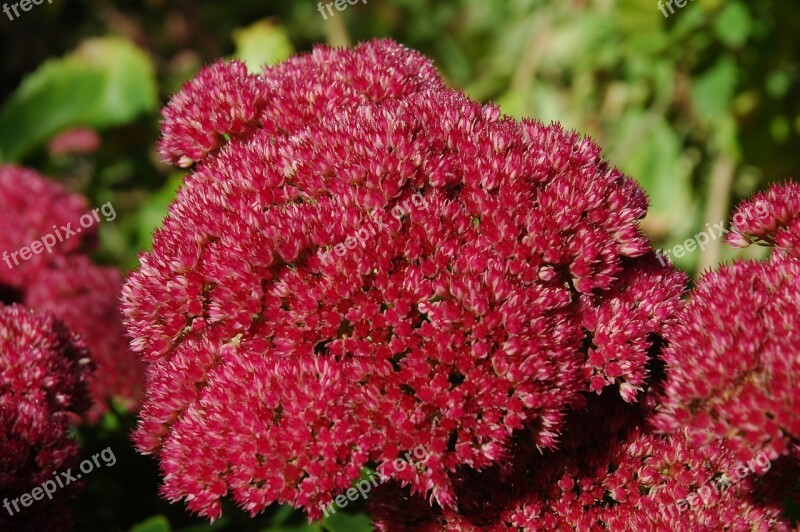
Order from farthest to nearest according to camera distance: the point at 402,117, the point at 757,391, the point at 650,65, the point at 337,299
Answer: the point at 650,65 < the point at 402,117 < the point at 337,299 < the point at 757,391

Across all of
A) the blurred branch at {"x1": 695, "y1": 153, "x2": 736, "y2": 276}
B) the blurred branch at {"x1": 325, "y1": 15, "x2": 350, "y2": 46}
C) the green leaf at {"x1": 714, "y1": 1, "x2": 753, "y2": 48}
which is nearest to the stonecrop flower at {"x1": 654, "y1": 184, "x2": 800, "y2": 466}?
the green leaf at {"x1": 714, "y1": 1, "x2": 753, "y2": 48}

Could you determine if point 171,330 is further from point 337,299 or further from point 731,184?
point 731,184

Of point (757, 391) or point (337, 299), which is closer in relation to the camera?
point (757, 391)

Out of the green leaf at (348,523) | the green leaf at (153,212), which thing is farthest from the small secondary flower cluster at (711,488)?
the green leaf at (153,212)


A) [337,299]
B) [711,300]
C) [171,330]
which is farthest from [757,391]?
[171,330]

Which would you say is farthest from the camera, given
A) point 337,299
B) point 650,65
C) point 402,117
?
point 650,65

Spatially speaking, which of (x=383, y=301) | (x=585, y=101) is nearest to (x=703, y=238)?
(x=585, y=101)

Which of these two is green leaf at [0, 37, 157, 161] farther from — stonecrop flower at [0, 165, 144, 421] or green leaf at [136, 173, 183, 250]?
stonecrop flower at [0, 165, 144, 421]

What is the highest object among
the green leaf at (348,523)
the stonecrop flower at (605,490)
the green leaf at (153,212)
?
the green leaf at (153,212)

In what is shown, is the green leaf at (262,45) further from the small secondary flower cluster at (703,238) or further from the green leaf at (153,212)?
the small secondary flower cluster at (703,238)
